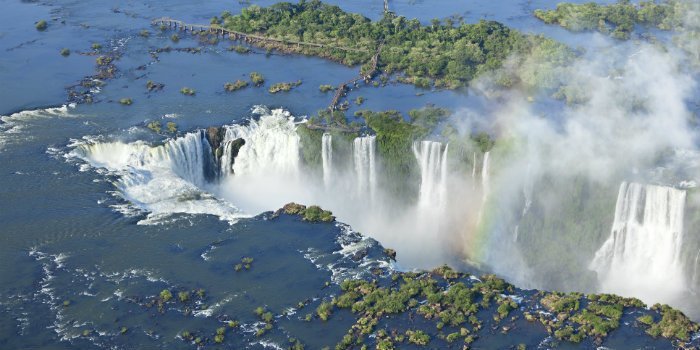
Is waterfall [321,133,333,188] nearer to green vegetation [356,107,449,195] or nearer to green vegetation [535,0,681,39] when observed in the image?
green vegetation [356,107,449,195]

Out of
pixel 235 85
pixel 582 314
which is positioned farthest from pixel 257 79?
pixel 582 314

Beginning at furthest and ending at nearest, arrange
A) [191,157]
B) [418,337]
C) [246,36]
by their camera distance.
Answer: [246,36], [191,157], [418,337]

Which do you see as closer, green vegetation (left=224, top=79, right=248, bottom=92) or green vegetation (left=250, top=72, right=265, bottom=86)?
green vegetation (left=224, top=79, right=248, bottom=92)

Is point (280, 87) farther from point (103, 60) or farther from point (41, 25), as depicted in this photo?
point (41, 25)

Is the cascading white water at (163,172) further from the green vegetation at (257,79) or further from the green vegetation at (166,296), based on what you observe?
the green vegetation at (257,79)

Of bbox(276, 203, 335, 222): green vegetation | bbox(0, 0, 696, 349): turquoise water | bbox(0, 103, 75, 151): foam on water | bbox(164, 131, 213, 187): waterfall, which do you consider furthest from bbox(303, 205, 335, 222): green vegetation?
bbox(0, 103, 75, 151): foam on water

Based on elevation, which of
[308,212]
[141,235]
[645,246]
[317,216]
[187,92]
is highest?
[187,92]
